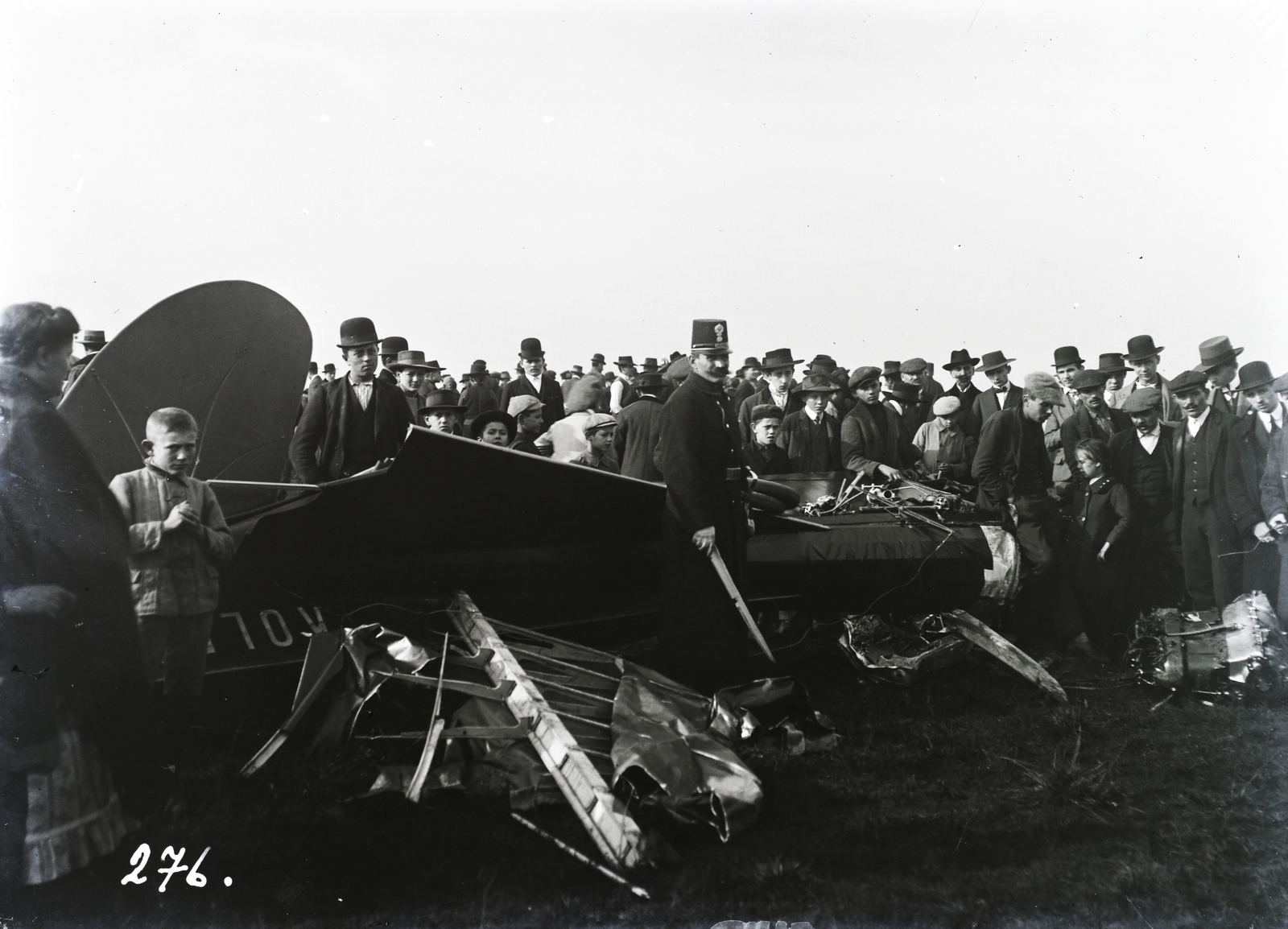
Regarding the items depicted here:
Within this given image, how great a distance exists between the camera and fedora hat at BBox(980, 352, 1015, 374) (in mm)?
7859

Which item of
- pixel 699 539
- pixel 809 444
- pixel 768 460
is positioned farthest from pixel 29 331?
pixel 809 444

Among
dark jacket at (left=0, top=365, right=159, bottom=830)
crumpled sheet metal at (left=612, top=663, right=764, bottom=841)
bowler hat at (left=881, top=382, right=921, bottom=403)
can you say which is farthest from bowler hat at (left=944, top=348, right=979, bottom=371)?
dark jacket at (left=0, top=365, right=159, bottom=830)

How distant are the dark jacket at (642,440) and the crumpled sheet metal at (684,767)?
7.37ft

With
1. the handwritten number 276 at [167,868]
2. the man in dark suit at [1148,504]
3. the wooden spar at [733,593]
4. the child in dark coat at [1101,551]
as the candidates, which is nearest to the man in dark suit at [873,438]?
the child in dark coat at [1101,551]

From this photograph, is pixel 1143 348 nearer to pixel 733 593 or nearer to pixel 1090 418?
pixel 1090 418

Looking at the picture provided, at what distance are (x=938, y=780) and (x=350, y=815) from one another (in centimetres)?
249

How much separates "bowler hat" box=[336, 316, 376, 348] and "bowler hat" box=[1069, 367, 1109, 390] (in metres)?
5.34

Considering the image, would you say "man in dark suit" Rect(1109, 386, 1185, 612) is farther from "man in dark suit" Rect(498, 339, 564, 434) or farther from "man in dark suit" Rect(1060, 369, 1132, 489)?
"man in dark suit" Rect(498, 339, 564, 434)

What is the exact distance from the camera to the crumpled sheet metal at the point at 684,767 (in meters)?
3.29

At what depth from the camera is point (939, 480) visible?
6.95 m

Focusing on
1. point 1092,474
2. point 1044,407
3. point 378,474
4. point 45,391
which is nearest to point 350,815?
point 378,474

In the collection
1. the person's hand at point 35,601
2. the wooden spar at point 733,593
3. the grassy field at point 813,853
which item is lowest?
the grassy field at point 813,853

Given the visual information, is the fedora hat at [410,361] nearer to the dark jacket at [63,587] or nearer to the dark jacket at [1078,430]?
the dark jacket at [63,587]

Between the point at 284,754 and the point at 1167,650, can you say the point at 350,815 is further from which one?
the point at 1167,650
